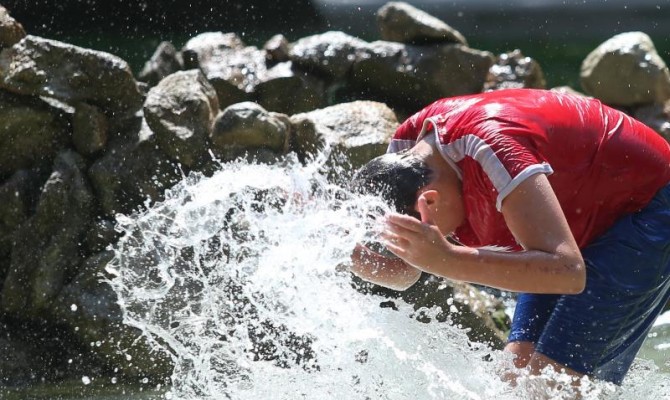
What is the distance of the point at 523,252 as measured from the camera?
2.51 m

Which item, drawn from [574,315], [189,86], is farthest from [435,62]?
[574,315]

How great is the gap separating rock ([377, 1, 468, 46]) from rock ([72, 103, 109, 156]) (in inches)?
85.0

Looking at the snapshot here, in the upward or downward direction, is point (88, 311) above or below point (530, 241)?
below

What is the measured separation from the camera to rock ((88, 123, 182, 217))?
5043mm

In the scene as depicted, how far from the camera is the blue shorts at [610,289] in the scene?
284 cm

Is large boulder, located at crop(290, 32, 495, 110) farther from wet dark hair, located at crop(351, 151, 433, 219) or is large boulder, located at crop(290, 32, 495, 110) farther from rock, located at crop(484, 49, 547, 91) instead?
wet dark hair, located at crop(351, 151, 433, 219)

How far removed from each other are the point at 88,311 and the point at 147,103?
107 centimetres

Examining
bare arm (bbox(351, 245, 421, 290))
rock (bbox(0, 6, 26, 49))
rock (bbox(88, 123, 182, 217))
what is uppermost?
bare arm (bbox(351, 245, 421, 290))

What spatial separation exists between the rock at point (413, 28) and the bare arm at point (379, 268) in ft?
11.7

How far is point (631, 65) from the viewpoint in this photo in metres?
6.49

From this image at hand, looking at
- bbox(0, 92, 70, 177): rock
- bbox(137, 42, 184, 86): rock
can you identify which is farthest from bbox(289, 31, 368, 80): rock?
bbox(0, 92, 70, 177): rock

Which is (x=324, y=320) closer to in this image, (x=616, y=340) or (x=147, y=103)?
(x=616, y=340)

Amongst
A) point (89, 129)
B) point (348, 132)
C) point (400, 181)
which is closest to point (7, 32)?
point (89, 129)

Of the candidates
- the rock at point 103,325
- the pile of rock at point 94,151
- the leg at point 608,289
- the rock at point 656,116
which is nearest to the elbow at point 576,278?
the leg at point 608,289
